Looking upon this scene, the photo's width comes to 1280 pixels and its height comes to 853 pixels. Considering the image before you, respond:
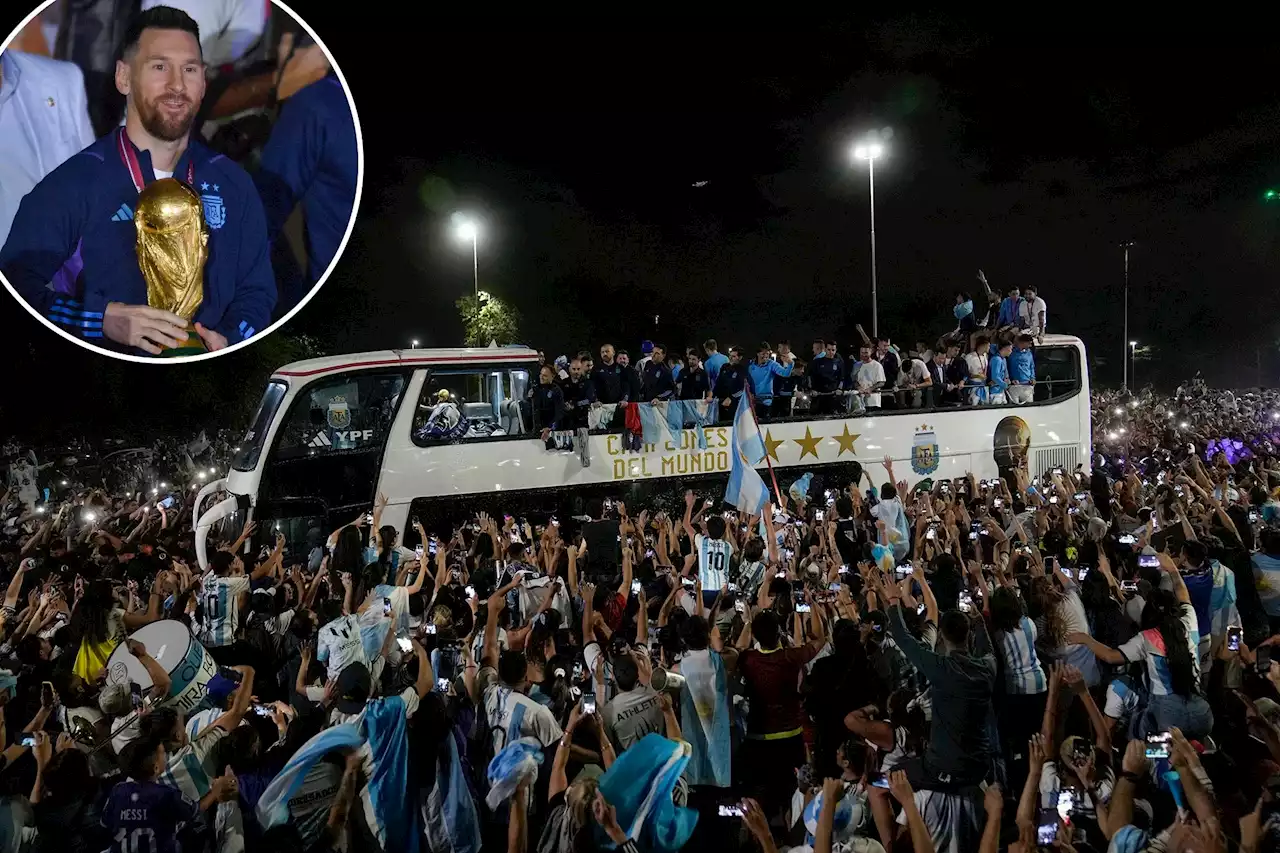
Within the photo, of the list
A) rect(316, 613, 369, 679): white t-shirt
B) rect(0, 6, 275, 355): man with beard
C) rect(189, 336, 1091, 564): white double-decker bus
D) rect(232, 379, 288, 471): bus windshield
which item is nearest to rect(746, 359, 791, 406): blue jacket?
rect(189, 336, 1091, 564): white double-decker bus

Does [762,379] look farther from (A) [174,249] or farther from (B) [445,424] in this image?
(A) [174,249]

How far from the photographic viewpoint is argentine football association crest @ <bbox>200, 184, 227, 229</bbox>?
1282 centimetres

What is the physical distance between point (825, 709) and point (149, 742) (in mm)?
3049

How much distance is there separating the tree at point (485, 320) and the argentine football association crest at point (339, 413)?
1787 cm

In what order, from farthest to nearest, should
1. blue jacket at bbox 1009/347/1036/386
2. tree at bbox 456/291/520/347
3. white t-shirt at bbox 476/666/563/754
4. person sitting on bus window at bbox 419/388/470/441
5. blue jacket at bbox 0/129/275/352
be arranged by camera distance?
1. tree at bbox 456/291/520/347
2. blue jacket at bbox 1009/347/1036/386
3. blue jacket at bbox 0/129/275/352
4. person sitting on bus window at bbox 419/388/470/441
5. white t-shirt at bbox 476/666/563/754

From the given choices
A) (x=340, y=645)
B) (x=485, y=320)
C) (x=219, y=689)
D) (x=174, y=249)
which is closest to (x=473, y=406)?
(x=174, y=249)

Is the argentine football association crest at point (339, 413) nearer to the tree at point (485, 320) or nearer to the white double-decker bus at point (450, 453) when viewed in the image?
the white double-decker bus at point (450, 453)

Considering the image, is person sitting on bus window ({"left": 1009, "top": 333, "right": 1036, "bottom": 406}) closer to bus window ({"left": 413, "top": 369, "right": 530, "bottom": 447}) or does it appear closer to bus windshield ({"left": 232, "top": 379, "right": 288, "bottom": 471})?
bus window ({"left": 413, "top": 369, "right": 530, "bottom": 447})

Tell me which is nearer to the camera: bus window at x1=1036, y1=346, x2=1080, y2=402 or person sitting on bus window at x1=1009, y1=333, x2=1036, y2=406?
person sitting on bus window at x1=1009, y1=333, x2=1036, y2=406

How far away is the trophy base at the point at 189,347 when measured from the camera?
12750 millimetres

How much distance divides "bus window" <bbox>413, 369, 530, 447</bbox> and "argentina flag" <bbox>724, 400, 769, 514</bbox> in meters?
2.54

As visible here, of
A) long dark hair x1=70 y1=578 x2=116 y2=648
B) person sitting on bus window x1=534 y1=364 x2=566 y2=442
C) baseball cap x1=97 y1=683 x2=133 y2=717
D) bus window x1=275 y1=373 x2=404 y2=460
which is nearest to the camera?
baseball cap x1=97 y1=683 x2=133 y2=717

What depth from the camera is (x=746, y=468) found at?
10.0 meters

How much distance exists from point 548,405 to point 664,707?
7.54 metres
